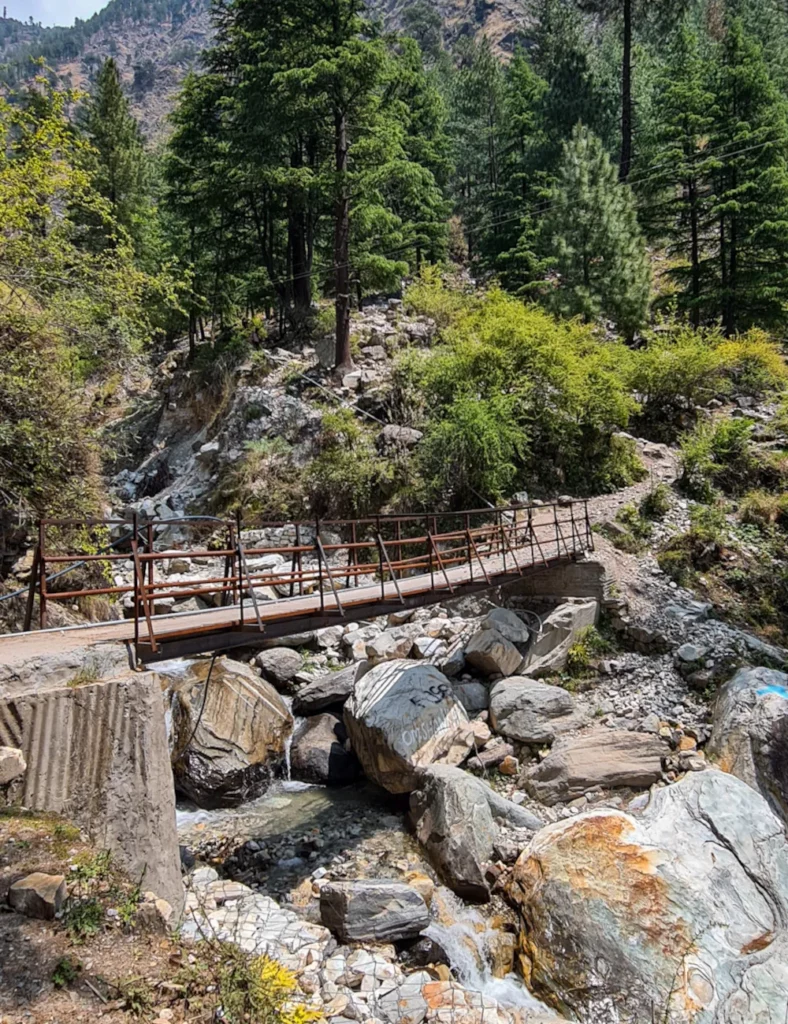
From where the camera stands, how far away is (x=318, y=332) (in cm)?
2306

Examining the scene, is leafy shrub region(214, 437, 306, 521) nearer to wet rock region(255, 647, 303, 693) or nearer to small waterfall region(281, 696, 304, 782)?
wet rock region(255, 647, 303, 693)

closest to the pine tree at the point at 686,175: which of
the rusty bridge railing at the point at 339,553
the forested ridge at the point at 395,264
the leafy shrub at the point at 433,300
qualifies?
the forested ridge at the point at 395,264

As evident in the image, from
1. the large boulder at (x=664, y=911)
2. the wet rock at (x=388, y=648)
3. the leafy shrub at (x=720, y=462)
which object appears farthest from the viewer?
the leafy shrub at (x=720, y=462)

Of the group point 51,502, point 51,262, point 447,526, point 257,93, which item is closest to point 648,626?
point 447,526

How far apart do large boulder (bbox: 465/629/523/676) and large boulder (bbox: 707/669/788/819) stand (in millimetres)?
3482

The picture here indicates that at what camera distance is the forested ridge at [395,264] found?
1009cm

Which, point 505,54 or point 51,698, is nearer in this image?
point 51,698

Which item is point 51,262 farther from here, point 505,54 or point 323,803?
point 505,54

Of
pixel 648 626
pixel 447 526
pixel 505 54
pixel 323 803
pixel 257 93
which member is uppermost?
pixel 505 54

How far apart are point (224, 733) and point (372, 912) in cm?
408

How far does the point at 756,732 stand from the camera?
28.3ft

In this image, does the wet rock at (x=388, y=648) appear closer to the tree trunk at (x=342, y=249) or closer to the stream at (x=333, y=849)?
the stream at (x=333, y=849)

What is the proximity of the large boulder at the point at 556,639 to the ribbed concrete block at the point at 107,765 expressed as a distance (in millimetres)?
7800

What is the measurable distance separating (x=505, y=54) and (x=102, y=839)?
5728 inches
